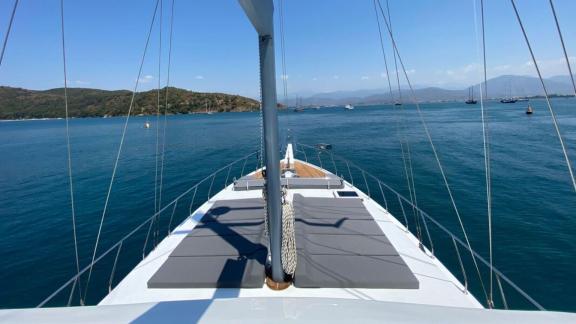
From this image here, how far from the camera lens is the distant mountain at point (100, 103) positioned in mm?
103375

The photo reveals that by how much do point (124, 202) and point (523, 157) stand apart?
79.8ft

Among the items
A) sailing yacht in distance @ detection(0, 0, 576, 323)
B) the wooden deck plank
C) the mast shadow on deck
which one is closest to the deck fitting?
sailing yacht in distance @ detection(0, 0, 576, 323)

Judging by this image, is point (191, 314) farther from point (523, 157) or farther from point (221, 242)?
point (523, 157)

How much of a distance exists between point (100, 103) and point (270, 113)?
143 meters

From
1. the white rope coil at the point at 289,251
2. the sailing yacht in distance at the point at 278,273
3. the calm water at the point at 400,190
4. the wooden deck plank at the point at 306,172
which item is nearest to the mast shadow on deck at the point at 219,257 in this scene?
the sailing yacht in distance at the point at 278,273

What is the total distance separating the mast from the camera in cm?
239

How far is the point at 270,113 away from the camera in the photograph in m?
2.76

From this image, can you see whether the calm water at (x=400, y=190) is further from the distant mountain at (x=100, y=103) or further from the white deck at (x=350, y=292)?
the distant mountain at (x=100, y=103)

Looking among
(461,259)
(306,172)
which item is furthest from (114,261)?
(461,259)

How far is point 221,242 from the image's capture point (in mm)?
4234

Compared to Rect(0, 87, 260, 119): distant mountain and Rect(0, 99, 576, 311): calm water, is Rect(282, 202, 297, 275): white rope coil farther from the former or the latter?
Rect(0, 87, 260, 119): distant mountain

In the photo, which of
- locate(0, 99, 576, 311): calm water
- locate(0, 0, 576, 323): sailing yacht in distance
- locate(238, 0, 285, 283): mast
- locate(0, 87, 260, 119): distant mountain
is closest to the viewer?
locate(0, 0, 576, 323): sailing yacht in distance

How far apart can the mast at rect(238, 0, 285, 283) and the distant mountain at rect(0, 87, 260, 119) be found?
109019 millimetres

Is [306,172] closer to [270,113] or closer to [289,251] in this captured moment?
[289,251]
